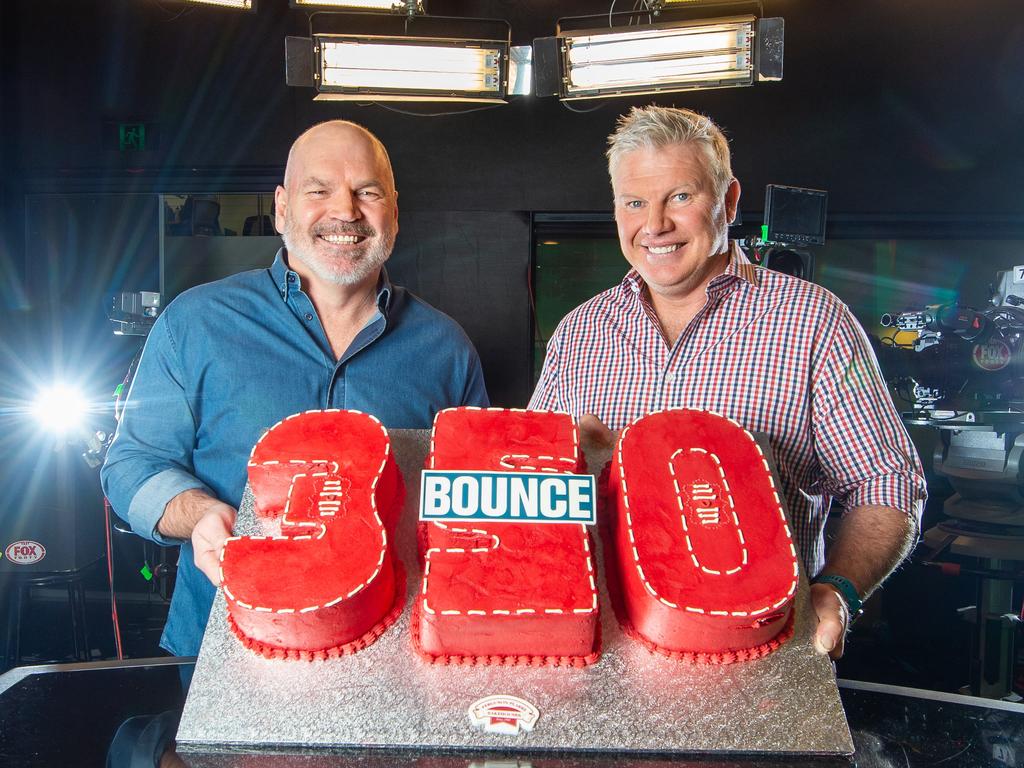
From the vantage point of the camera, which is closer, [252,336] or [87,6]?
[252,336]

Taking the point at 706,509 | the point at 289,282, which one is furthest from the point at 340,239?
the point at 706,509

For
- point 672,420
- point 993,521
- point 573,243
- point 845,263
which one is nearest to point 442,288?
point 573,243

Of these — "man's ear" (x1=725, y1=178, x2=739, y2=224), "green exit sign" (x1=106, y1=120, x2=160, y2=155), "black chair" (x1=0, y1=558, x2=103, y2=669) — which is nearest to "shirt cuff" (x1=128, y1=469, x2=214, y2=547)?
"man's ear" (x1=725, y1=178, x2=739, y2=224)

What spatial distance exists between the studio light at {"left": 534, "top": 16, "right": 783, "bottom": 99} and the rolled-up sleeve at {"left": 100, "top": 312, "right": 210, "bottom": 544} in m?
2.42

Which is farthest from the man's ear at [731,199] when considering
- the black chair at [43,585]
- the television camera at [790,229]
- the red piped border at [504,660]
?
the black chair at [43,585]

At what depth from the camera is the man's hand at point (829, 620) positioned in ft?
3.50

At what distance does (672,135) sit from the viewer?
6.37ft

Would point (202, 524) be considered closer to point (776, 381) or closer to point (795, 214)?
point (776, 381)

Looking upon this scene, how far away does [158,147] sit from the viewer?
5340 millimetres

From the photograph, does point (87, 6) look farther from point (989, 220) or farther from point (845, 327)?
point (989, 220)

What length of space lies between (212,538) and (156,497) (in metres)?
0.41

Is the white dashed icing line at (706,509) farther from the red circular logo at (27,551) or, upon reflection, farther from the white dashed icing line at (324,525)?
the red circular logo at (27,551)

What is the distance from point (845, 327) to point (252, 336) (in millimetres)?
1362

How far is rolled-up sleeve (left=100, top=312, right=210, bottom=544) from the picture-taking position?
156 cm
